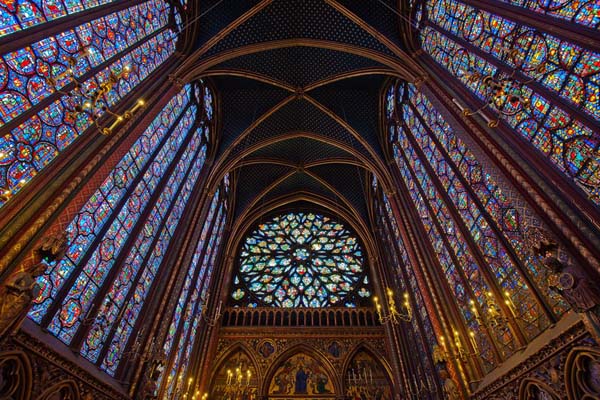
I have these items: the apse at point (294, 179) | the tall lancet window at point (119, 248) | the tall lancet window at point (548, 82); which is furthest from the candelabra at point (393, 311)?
the tall lancet window at point (119, 248)

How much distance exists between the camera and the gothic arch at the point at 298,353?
47.5 feet

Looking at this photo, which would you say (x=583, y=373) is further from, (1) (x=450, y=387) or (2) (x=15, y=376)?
(2) (x=15, y=376)

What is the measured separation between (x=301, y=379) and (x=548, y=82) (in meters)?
14.4

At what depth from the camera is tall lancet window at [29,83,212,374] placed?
24.0ft

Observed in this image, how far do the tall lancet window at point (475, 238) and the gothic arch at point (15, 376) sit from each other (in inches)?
368

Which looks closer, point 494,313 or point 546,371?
point 546,371

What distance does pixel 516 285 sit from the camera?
773 centimetres

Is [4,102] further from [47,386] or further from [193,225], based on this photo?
[193,225]

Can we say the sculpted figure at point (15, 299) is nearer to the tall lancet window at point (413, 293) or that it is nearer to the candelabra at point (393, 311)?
the candelabra at point (393, 311)

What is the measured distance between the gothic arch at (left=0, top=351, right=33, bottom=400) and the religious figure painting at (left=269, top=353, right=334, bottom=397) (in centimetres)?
1069

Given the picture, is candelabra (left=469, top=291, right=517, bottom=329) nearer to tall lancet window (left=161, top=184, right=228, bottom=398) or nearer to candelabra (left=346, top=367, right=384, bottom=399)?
candelabra (left=346, top=367, right=384, bottom=399)

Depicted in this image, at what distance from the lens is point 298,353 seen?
1582 cm

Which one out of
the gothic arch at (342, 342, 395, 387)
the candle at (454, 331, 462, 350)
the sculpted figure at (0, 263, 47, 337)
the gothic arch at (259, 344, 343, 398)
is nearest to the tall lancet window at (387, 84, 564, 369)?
the candle at (454, 331, 462, 350)

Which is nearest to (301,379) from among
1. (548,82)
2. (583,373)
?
(583,373)
